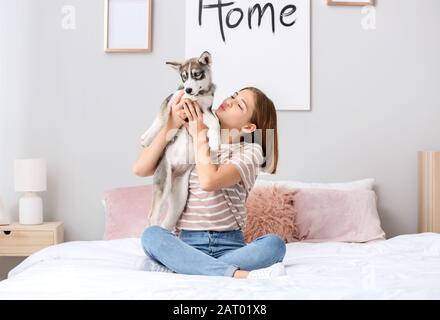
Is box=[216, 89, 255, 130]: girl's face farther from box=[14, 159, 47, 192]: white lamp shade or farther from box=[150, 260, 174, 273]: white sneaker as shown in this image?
box=[14, 159, 47, 192]: white lamp shade

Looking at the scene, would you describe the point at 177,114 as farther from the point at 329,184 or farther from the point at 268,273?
the point at 329,184

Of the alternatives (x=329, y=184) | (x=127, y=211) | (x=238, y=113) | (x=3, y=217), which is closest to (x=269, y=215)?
(x=329, y=184)

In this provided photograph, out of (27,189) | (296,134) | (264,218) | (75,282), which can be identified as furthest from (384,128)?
(75,282)

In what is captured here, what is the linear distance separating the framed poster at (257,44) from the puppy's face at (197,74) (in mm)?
1209

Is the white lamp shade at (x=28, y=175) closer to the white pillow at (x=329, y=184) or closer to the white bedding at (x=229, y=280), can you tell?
the white bedding at (x=229, y=280)

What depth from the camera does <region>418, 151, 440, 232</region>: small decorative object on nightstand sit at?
3.17 m

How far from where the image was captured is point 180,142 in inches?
84.1

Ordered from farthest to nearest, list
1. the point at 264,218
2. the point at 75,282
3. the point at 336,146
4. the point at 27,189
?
the point at 336,146
the point at 27,189
the point at 264,218
the point at 75,282

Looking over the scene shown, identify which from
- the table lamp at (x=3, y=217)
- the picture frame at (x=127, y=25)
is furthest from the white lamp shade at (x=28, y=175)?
the picture frame at (x=127, y=25)

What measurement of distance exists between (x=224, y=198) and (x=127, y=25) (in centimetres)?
146

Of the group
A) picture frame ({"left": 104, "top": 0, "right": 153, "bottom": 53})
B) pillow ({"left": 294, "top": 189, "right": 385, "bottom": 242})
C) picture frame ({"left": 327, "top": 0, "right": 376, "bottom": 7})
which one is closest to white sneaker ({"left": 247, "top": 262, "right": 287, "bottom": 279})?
pillow ({"left": 294, "top": 189, "right": 385, "bottom": 242})

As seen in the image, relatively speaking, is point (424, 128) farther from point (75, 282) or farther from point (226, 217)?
point (75, 282)
